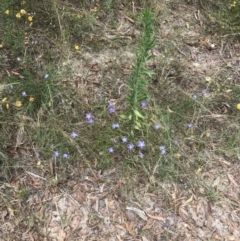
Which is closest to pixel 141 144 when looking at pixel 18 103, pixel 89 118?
pixel 89 118

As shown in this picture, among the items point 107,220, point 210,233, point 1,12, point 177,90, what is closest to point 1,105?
point 1,12

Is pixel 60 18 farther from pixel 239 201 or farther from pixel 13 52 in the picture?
pixel 239 201

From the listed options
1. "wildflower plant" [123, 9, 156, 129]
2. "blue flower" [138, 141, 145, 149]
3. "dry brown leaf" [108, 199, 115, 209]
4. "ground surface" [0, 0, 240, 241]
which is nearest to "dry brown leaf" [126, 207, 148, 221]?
"ground surface" [0, 0, 240, 241]

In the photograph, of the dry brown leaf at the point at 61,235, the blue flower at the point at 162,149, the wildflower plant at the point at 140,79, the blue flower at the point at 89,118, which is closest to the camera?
the wildflower plant at the point at 140,79

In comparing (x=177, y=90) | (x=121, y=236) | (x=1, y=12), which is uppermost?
(x=1, y=12)

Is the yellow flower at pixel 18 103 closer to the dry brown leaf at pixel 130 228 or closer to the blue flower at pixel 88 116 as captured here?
the blue flower at pixel 88 116

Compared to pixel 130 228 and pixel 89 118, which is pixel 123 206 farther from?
pixel 89 118

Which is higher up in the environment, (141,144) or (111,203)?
(141,144)

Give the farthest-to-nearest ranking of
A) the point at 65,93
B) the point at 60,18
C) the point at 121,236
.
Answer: the point at 60,18 → the point at 65,93 → the point at 121,236

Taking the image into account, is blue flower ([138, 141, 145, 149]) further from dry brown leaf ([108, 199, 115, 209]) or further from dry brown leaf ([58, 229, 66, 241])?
dry brown leaf ([58, 229, 66, 241])

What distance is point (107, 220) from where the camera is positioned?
2.77m

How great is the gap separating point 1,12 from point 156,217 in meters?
2.11

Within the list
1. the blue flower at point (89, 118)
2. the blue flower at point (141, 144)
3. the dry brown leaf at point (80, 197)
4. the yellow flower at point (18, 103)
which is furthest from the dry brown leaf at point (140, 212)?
the yellow flower at point (18, 103)

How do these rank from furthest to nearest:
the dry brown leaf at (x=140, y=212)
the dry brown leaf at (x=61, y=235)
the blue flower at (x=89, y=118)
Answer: the blue flower at (x=89, y=118), the dry brown leaf at (x=140, y=212), the dry brown leaf at (x=61, y=235)
